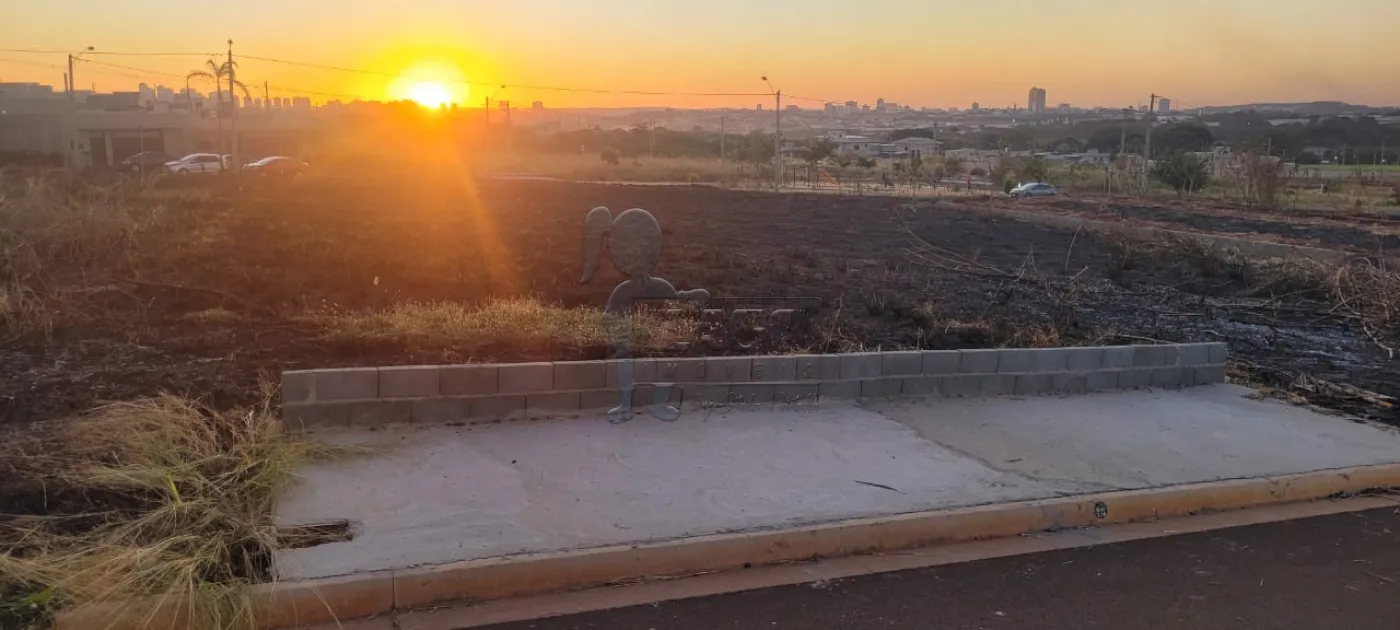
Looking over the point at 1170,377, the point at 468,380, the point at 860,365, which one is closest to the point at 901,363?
the point at 860,365

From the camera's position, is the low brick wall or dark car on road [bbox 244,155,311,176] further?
dark car on road [bbox 244,155,311,176]

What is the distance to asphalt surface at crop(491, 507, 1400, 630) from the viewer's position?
15.0 ft

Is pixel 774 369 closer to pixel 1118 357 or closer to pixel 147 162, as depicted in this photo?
pixel 1118 357

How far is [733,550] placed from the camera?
5207mm

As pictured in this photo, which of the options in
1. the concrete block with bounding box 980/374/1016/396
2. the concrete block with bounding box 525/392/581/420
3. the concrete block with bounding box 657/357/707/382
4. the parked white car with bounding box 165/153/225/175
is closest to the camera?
the concrete block with bounding box 525/392/581/420

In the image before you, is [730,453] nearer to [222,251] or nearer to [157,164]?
[222,251]

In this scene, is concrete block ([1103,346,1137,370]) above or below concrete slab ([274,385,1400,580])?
above

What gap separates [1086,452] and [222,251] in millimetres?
12261

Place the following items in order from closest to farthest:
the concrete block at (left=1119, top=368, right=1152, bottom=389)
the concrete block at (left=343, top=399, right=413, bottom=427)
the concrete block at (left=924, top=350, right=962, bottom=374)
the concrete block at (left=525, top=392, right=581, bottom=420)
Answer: the concrete block at (left=343, top=399, right=413, bottom=427)
the concrete block at (left=525, top=392, right=581, bottom=420)
the concrete block at (left=924, top=350, right=962, bottom=374)
the concrete block at (left=1119, top=368, right=1152, bottom=389)

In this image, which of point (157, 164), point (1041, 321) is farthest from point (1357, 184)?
point (157, 164)

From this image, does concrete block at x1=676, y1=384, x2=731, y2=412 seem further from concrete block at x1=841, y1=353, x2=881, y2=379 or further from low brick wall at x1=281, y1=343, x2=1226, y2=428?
concrete block at x1=841, y1=353, x2=881, y2=379

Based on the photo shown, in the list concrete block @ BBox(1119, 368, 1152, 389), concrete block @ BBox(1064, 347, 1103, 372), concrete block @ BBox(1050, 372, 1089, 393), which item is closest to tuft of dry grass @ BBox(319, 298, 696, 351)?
concrete block @ BBox(1050, 372, 1089, 393)

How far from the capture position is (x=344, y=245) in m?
15.3

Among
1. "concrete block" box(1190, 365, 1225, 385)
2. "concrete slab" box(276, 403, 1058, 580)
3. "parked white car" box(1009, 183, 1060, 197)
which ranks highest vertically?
"parked white car" box(1009, 183, 1060, 197)
